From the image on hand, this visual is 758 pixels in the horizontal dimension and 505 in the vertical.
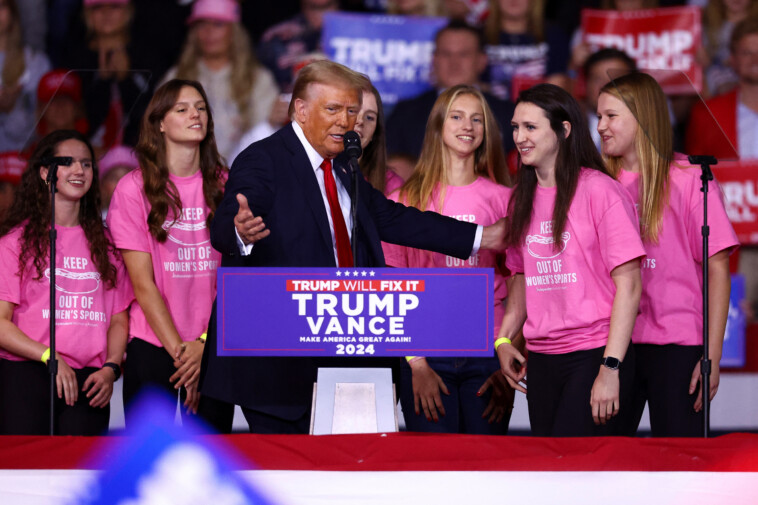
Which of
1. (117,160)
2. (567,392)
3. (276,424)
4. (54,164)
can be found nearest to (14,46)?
(117,160)

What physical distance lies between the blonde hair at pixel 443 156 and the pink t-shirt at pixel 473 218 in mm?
48

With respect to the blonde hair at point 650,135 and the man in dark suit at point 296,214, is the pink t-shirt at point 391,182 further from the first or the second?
the blonde hair at point 650,135

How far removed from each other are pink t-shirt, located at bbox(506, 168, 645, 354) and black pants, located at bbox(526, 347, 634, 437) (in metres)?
0.03

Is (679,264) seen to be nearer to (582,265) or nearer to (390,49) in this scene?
(582,265)

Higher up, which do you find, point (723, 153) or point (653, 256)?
point (723, 153)

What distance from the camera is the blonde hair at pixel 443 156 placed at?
343 centimetres

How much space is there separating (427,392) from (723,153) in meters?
1.25

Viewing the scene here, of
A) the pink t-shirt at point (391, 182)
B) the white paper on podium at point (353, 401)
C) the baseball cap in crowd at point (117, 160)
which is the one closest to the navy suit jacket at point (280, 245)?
the white paper on podium at point (353, 401)

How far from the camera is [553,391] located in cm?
288

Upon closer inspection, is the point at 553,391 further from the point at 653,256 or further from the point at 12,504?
the point at 12,504

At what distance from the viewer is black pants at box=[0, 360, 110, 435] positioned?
10.7ft

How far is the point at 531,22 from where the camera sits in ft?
18.8

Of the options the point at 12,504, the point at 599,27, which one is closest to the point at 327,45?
the point at 599,27

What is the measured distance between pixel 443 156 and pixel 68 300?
1.37 meters
